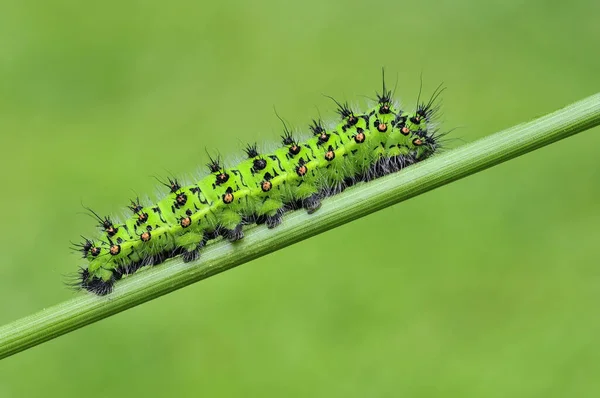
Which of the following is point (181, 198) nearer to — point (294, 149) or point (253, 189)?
point (253, 189)

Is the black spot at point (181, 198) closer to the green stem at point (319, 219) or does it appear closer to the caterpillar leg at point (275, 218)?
the caterpillar leg at point (275, 218)

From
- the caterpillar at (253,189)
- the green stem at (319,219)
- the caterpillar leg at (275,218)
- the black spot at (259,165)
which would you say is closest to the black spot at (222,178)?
the caterpillar at (253,189)

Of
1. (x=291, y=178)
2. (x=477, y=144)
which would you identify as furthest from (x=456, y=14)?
(x=477, y=144)

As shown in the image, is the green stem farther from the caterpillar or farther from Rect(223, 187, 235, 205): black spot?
Rect(223, 187, 235, 205): black spot

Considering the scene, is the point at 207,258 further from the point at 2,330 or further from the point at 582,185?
the point at 582,185

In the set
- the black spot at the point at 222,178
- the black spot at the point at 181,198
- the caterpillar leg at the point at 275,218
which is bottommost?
the caterpillar leg at the point at 275,218
